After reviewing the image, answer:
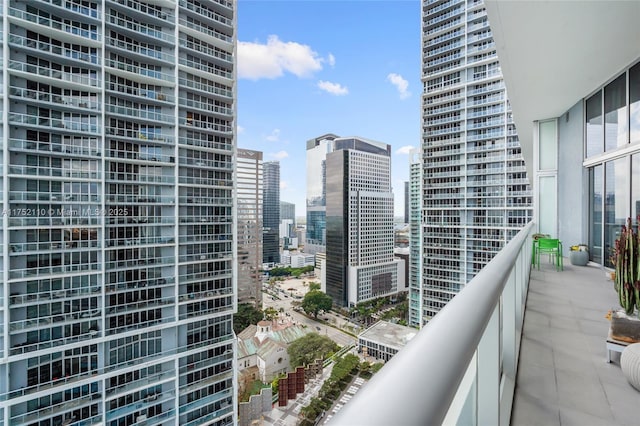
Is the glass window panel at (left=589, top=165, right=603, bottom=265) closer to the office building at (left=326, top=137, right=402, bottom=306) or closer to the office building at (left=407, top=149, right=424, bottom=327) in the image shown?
the office building at (left=407, top=149, right=424, bottom=327)

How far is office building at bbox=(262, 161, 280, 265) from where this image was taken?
3011 cm

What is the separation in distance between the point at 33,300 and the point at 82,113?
414cm

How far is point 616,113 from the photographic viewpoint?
3.82 m

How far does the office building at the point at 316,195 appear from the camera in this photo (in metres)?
39.8

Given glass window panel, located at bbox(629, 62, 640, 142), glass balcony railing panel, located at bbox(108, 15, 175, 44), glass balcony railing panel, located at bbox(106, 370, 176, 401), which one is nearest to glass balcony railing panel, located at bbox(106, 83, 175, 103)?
glass balcony railing panel, located at bbox(108, 15, 175, 44)

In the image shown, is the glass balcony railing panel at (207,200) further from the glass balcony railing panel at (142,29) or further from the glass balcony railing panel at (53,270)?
the glass balcony railing panel at (142,29)

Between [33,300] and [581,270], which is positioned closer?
[581,270]

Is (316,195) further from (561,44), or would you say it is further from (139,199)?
(561,44)

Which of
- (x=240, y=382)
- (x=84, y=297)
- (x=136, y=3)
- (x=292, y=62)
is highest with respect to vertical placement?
(x=292, y=62)

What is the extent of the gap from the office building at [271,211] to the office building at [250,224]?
442 cm

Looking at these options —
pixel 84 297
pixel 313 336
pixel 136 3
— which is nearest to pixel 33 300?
pixel 84 297

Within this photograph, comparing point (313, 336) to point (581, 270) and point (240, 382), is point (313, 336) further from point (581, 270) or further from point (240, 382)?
point (581, 270)

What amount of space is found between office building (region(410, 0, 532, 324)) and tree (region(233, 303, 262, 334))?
10953 millimetres

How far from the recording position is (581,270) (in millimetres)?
3904
